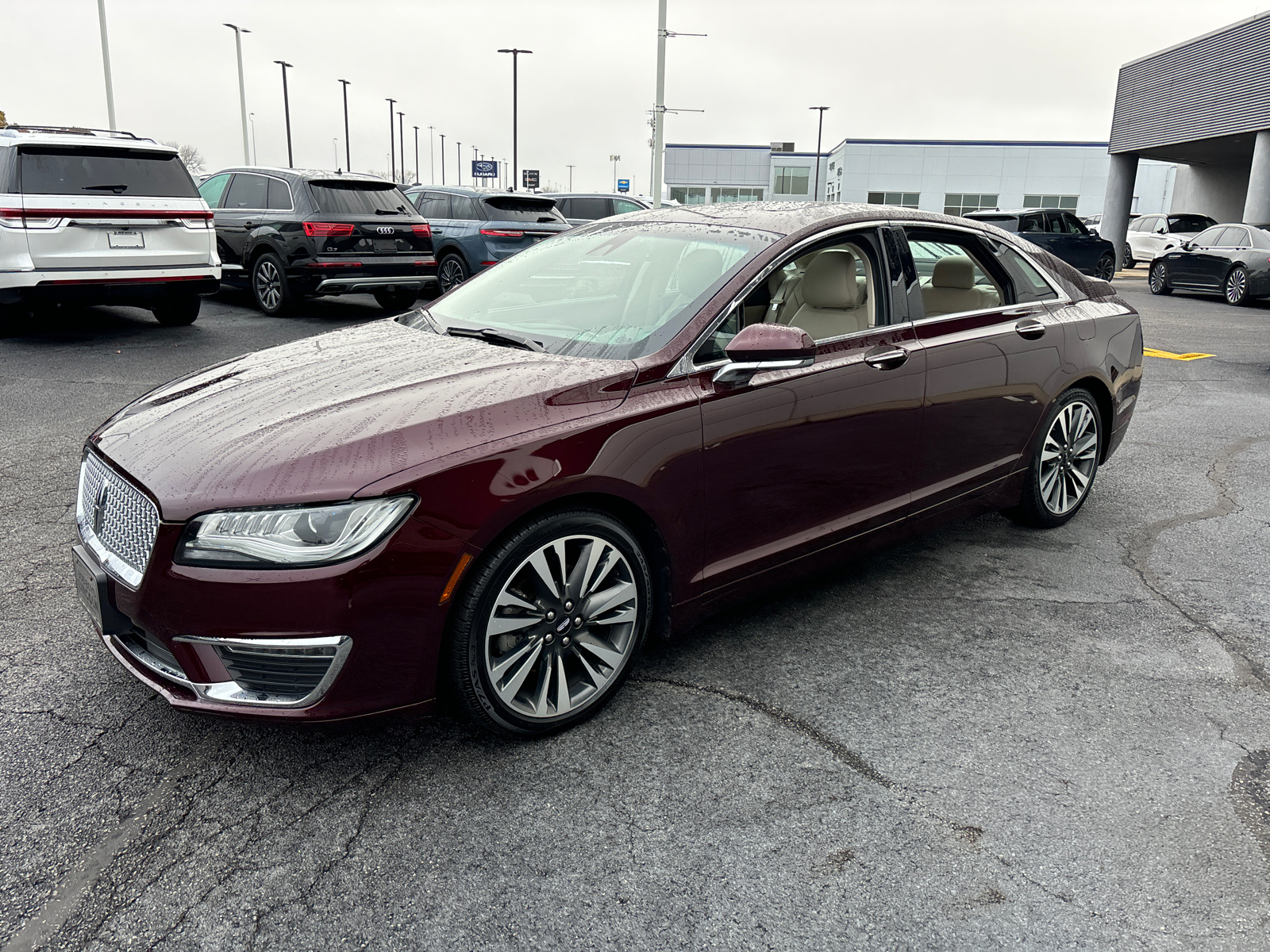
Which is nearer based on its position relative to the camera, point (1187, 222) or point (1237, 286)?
point (1237, 286)

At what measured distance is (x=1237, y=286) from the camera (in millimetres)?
17844

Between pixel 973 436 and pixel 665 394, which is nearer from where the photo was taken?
pixel 665 394

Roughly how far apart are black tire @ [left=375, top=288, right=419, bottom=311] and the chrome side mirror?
30.1 ft

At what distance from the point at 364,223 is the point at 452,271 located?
2.82 m

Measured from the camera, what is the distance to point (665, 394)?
116 inches

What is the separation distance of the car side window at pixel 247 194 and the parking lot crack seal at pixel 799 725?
10.2 meters

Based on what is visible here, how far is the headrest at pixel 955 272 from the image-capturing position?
4.15 m

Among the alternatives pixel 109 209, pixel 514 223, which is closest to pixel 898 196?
pixel 514 223

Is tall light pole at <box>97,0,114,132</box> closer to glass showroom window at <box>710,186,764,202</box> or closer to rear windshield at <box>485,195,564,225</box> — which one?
rear windshield at <box>485,195,564,225</box>

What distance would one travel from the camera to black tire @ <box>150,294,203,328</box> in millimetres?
10562

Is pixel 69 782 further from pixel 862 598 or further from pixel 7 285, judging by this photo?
pixel 7 285

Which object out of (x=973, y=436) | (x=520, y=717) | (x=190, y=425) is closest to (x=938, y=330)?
(x=973, y=436)

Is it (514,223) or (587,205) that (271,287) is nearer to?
(514,223)

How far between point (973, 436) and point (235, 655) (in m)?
2.98
